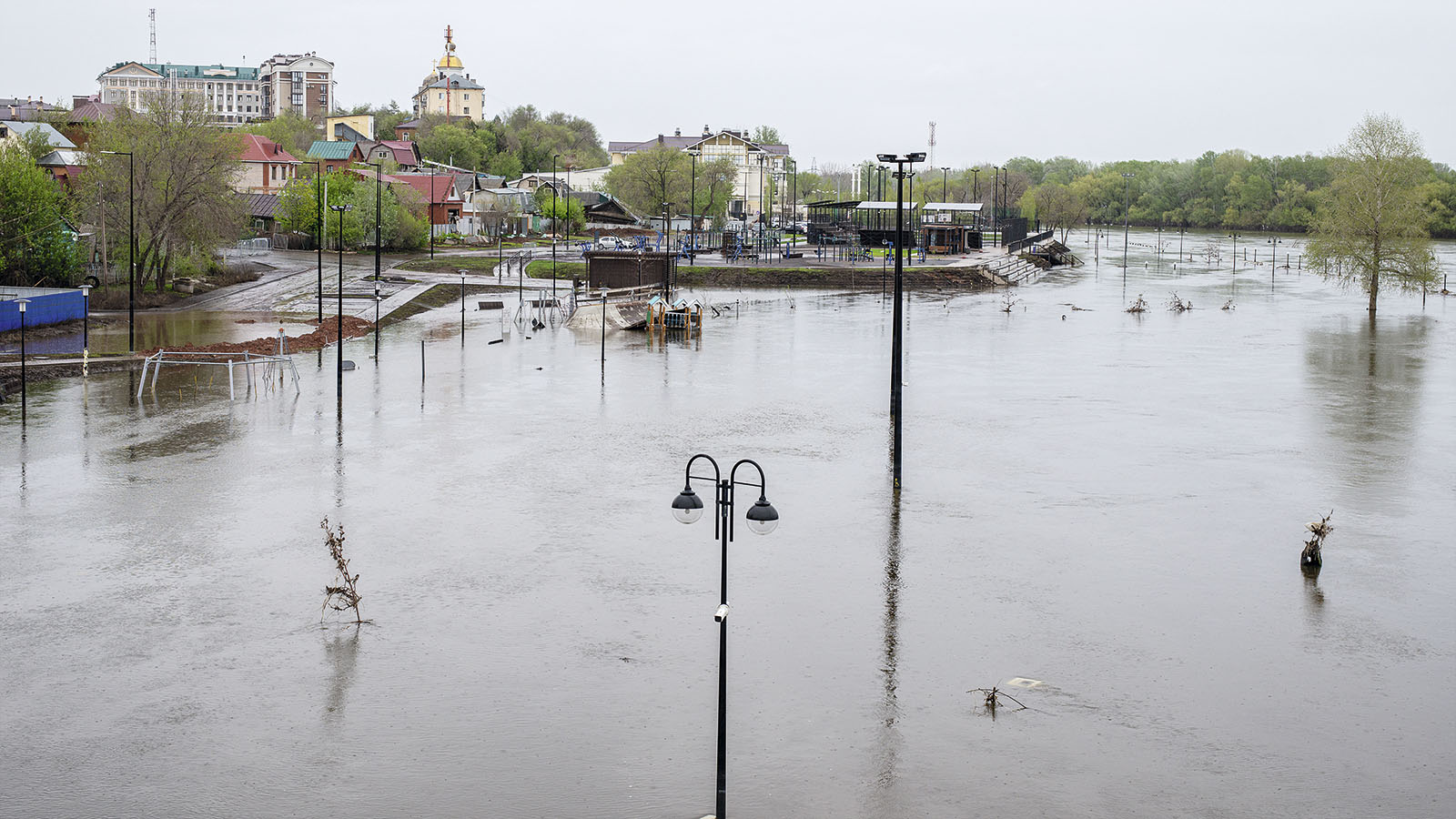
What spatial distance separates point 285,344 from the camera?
4616cm

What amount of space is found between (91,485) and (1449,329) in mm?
58913

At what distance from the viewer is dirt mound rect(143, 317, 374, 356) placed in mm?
44000

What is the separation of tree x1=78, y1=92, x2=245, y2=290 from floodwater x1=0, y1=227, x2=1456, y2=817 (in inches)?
1011

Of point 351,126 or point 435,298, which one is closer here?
point 435,298

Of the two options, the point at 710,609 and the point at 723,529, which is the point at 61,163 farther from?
the point at 723,529

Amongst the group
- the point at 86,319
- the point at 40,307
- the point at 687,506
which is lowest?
the point at 687,506

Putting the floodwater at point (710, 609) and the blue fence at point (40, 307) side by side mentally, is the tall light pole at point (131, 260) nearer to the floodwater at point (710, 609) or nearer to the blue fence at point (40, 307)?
the blue fence at point (40, 307)

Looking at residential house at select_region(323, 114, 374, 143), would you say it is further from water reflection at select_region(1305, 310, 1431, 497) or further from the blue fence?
water reflection at select_region(1305, 310, 1431, 497)

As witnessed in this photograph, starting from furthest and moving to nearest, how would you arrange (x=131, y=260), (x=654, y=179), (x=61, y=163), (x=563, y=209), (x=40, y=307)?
(x=654, y=179) → (x=563, y=209) → (x=61, y=163) → (x=40, y=307) → (x=131, y=260)

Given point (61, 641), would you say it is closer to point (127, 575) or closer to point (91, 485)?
point (127, 575)

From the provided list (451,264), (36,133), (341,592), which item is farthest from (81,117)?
(341,592)

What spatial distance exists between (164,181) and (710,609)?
51.0 meters

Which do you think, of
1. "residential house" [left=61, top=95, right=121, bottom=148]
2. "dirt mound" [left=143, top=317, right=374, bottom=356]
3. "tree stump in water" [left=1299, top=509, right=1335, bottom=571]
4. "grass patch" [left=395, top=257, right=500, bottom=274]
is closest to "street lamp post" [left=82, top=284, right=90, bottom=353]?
"dirt mound" [left=143, top=317, right=374, bottom=356]

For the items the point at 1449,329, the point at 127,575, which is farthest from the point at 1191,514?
the point at 1449,329
